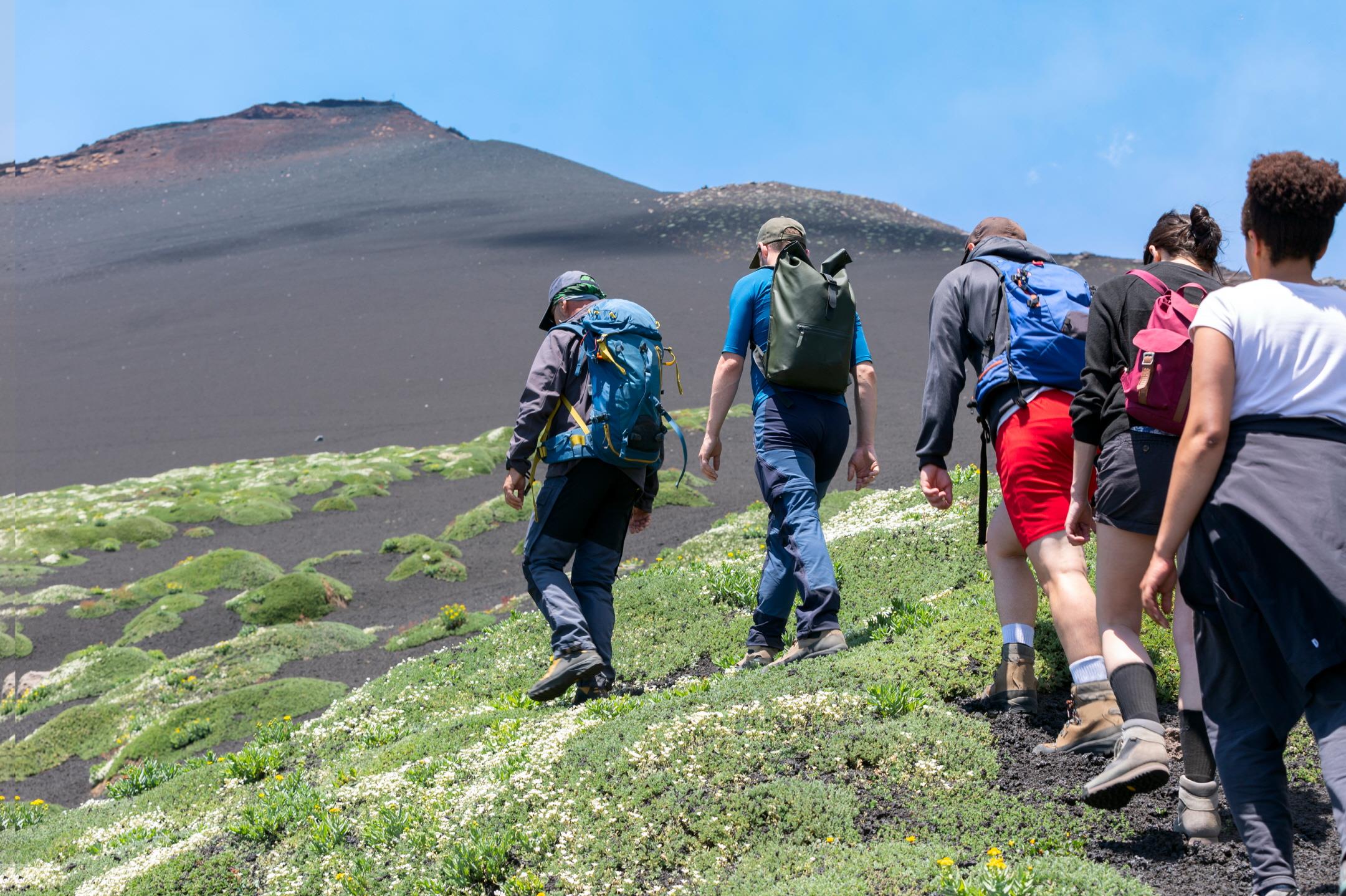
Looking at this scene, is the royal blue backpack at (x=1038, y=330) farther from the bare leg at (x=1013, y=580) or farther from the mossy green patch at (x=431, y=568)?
the mossy green patch at (x=431, y=568)

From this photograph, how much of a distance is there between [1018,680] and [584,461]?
2958 millimetres

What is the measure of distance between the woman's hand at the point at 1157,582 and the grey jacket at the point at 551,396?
367 cm

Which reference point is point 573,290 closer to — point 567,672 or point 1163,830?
point 567,672

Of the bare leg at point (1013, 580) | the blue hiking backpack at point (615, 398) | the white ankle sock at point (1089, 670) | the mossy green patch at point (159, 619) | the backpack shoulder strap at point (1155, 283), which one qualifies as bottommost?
the mossy green patch at point (159, 619)

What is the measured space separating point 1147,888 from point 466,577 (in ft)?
57.7

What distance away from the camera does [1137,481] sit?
404cm

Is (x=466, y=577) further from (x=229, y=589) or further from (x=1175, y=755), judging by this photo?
(x=1175, y=755)

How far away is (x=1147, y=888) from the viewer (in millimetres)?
3777

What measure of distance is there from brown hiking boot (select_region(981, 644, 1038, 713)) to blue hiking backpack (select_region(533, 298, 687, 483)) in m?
2.44

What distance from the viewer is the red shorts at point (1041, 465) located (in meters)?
4.80

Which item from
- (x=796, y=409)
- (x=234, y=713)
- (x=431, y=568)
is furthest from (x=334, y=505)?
(x=796, y=409)

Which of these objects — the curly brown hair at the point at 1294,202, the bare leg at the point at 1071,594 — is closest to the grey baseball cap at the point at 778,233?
the bare leg at the point at 1071,594

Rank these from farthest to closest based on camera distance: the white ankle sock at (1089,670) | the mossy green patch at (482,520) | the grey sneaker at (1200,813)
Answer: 1. the mossy green patch at (482,520)
2. the white ankle sock at (1089,670)
3. the grey sneaker at (1200,813)

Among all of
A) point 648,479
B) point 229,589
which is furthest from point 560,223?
point 648,479
